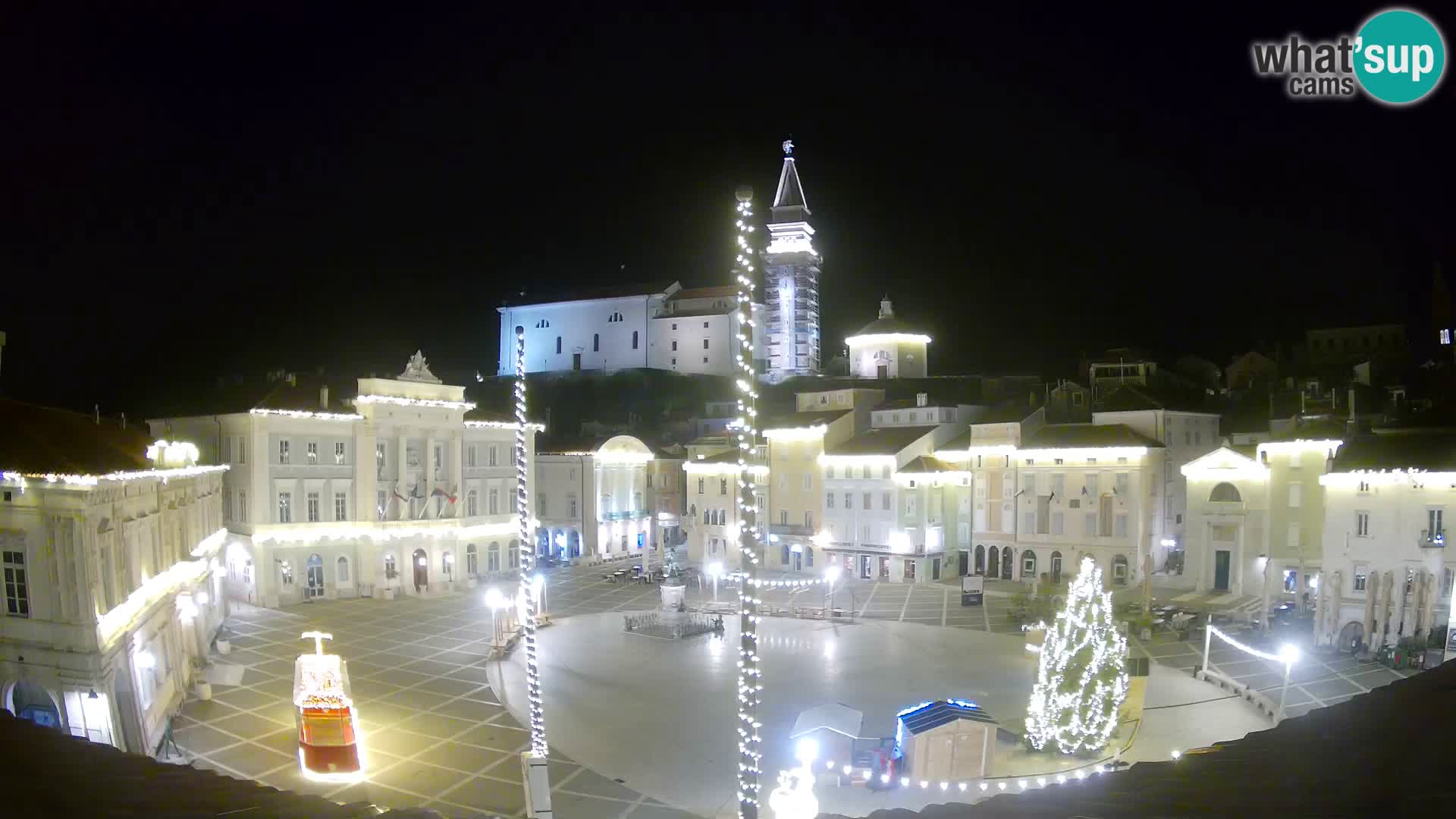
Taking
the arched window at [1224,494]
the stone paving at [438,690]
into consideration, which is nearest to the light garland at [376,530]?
the stone paving at [438,690]

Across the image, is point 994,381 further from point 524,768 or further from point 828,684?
point 524,768

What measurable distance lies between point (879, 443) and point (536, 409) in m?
37.8

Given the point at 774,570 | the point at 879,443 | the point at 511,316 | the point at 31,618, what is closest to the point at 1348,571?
the point at 879,443

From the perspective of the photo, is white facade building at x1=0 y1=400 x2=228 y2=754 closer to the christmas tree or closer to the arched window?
the christmas tree

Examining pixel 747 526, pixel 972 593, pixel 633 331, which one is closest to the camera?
pixel 747 526

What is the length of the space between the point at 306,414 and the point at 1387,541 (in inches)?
1534

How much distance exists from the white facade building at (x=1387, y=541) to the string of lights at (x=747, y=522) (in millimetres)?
24269

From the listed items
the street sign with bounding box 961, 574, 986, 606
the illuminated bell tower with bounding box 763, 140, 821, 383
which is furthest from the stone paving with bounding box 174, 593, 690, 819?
the illuminated bell tower with bounding box 763, 140, 821, 383

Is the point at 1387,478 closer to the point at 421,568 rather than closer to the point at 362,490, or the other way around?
the point at 421,568

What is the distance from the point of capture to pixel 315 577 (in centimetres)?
3934

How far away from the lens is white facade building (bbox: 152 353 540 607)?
37906mm

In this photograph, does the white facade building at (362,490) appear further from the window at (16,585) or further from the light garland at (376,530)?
the window at (16,585)

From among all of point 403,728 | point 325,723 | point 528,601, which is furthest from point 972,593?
point 325,723

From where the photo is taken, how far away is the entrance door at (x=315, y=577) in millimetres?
39156
